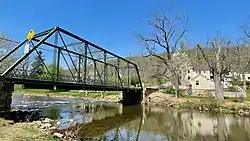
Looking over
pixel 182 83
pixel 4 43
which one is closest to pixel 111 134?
pixel 4 43

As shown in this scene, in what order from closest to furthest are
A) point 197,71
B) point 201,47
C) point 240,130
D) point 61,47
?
point 240,130, point 61,47, point 201,47, point 197,71

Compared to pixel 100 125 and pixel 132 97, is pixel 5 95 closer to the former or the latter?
pixel 100 125

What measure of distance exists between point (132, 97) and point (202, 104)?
1341 cm

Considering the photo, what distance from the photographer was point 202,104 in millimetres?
32781

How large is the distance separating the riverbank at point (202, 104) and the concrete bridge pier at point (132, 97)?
71.2 inches

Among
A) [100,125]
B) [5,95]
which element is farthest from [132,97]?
[5,95]

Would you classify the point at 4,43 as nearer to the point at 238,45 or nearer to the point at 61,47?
the point at 61,47

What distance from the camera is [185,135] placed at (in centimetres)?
1591

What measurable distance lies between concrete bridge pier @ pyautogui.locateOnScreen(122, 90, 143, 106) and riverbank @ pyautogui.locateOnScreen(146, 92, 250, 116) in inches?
71.2

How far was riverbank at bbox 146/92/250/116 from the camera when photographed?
29266 millimetres

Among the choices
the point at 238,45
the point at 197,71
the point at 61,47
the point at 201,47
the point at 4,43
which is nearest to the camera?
the point at 61,47

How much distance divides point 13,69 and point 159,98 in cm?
2596

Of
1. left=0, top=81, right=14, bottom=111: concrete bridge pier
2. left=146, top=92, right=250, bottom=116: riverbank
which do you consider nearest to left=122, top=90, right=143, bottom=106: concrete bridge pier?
left=146, top=92, right=250, bottom=116: riverbank

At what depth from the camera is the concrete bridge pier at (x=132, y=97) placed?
41969mm
